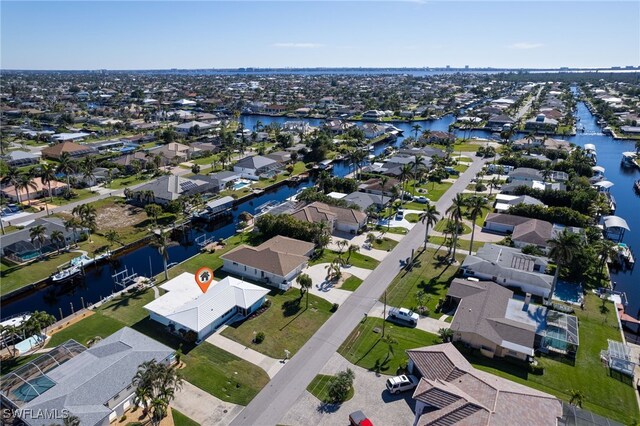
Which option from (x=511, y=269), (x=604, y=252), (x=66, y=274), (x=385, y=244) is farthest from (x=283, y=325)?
(x=604, y=252)

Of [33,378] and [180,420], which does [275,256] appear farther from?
[33,378]

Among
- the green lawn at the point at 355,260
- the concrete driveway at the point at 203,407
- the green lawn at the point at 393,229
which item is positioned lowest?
the concrete driveway at the point at 203,407

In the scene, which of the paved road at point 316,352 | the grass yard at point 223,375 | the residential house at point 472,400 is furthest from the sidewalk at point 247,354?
the residential house at point 472,400

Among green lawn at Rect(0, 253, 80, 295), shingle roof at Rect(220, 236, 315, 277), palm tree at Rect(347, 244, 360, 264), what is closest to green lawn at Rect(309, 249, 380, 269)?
palm tree at Rect(347, 244, 360, 264)

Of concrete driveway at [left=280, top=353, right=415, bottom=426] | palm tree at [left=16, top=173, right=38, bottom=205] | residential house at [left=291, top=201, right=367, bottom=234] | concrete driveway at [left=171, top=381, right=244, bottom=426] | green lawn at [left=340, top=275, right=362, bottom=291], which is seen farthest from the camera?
palm tree at [left=16, top=173, right=38, bottom=205]

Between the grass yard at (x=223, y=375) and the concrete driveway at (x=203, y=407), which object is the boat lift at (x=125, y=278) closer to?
the grass yard at (x=223, y=375)

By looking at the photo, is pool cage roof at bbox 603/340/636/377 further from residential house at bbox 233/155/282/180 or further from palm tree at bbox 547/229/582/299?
residential house at bbox 233/155/282/180
